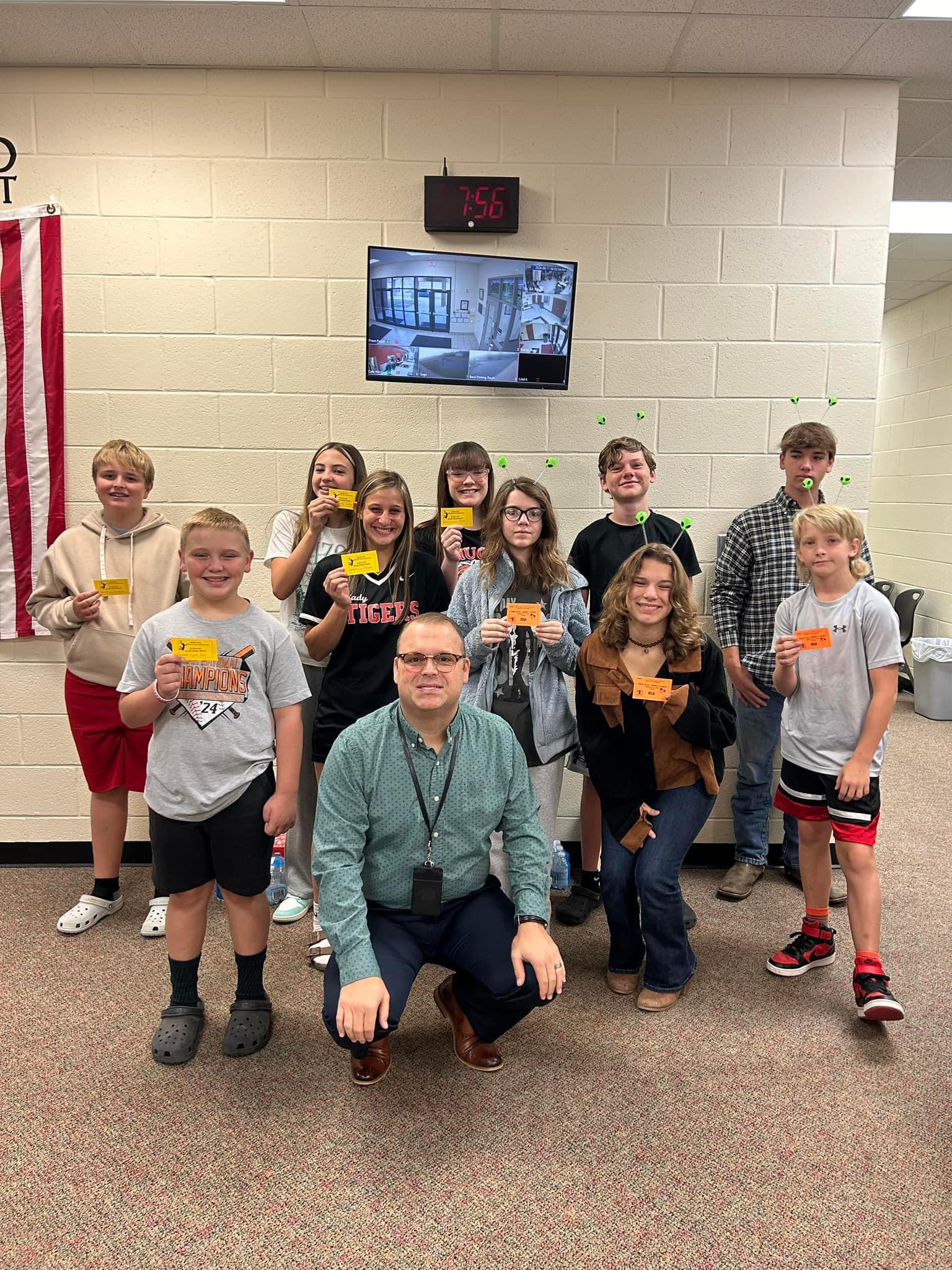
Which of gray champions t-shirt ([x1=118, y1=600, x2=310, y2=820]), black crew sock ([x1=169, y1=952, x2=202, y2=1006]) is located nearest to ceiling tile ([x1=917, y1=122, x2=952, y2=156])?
gray champions t-shirt ([x1=118, y1=600, x2=310, y2=820])

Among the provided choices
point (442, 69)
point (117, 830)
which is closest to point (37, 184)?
point (442, 69)

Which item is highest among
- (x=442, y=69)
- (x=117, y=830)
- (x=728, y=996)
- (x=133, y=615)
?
(x=442, y=69)

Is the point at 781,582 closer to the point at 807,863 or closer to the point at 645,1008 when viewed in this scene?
the point at 807,863

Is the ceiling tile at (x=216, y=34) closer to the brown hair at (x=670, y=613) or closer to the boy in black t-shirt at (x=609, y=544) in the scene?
the boy in black t-shirt at (x=609, y=544)

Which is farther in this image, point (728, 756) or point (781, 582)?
point (728, 756)

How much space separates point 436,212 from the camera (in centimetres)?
304

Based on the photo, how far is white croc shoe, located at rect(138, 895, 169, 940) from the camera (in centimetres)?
277

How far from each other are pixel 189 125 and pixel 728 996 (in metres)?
3.49

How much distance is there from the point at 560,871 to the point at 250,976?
1315 millimetres

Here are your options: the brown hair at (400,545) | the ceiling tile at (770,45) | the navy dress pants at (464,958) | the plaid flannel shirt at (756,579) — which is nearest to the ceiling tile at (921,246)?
the ceiling tile at (770,45)

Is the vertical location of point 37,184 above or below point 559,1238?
above

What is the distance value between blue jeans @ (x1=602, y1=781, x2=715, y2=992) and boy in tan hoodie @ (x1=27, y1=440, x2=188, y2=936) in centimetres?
149

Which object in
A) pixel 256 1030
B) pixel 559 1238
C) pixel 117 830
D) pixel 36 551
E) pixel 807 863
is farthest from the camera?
pixel 36 551

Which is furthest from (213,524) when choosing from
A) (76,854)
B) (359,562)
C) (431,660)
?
(76,854)
